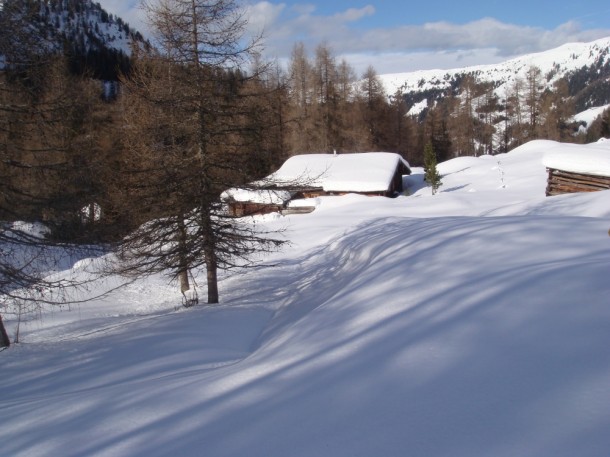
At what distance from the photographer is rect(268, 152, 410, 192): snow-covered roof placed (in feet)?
94.3

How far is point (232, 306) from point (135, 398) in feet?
23.9

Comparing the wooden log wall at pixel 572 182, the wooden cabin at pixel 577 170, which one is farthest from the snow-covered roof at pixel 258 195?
the wooden log wall at pixel 572 182

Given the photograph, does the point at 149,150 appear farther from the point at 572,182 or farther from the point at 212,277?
Answer: the point at 572,182

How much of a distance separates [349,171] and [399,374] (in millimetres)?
27197

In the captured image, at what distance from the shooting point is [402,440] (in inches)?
109

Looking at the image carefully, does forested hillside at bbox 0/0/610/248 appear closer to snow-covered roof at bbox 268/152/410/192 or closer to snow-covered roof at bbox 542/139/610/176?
snow-covered roof at bbox 542/139/610/176

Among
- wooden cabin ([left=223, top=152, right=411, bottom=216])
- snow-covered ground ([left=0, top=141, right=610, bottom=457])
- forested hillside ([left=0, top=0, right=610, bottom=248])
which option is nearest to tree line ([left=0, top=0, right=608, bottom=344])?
forested hillside ([left=0, top=0, right=610, bottom=248])

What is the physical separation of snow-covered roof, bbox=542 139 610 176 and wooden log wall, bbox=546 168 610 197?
0.56 metres

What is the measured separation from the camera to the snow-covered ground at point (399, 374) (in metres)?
2.84

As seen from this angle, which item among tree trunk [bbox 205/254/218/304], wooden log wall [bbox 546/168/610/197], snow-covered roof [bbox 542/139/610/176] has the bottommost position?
tree trunk [bbox 205/254/218/304]

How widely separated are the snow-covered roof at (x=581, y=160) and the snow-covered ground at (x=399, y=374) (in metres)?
9.50

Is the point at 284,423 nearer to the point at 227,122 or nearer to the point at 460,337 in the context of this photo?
the point at 460,337

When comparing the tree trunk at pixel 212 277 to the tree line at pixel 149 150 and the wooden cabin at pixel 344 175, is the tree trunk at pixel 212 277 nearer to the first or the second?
the tree line at pixel 149 150

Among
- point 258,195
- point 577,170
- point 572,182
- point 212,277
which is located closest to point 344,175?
point 258,195
